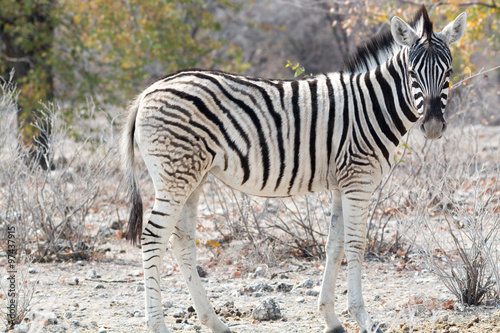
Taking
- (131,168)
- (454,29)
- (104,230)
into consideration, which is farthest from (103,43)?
(454,29)

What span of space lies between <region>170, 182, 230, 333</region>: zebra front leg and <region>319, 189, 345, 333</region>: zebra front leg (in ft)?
2.75

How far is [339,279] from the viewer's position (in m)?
6.23

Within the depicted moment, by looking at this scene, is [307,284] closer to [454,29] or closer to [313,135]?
[313,135]

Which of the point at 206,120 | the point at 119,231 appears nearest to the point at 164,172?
the point at 206,120

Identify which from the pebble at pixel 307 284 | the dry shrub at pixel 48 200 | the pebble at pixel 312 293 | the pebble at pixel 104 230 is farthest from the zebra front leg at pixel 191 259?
the pebble at pixel 104 230

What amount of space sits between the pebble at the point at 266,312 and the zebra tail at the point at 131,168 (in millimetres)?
1237

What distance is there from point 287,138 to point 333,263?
1.14 metres

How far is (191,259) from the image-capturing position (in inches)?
191

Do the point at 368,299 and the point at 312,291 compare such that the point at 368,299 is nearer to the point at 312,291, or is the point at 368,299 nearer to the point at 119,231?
the point at 312,291

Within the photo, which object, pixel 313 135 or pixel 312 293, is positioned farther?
pixel 312 293

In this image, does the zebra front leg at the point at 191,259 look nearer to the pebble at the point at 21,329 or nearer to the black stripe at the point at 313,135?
the black stripe at the point at 313,135

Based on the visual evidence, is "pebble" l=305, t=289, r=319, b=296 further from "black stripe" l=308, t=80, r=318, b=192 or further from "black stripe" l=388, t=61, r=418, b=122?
"black stripe" l=388, t=61, r=418, b=122

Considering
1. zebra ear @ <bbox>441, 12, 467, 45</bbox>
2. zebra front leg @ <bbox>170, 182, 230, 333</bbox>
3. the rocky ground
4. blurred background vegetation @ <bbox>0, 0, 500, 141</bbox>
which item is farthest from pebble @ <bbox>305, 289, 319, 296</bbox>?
blurred background vegetation @ <bbox>0, 0, 500, 141</bbox>

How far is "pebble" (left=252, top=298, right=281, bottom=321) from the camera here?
5.03m
